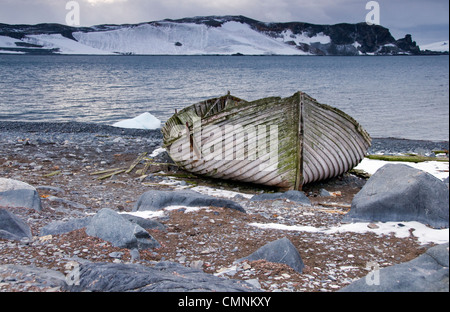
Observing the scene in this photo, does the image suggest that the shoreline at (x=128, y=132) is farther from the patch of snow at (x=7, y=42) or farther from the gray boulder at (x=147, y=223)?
the patch of snow at (x=7, y=42)

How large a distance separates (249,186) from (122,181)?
11.0 ft

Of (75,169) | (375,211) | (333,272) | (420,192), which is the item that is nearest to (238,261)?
(333,272)

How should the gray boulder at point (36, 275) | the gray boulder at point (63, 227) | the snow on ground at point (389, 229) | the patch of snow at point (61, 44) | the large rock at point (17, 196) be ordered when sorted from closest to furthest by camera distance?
1. the gray boulder at point (36, 275)
2. the gray boulder at point (63, 227)
3. the snow on ground at point (389, 229)
4. the large rock at point (17, 196)
5. the patch of snow at point (61, 44)

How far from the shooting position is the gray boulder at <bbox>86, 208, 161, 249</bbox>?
4.90 metres

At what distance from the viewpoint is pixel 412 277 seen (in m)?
3.27

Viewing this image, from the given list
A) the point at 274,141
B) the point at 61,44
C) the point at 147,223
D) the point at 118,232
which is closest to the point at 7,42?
the point at 61,44

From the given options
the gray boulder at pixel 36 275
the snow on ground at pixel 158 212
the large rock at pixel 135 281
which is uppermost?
the large rock at pixel 135 281

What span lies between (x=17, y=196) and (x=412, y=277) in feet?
19.8

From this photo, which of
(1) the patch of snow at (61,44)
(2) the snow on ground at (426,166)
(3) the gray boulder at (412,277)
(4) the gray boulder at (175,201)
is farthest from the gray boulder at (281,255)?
(1) the patch of snow at (61,44)

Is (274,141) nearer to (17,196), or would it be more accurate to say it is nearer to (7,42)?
(17,196)

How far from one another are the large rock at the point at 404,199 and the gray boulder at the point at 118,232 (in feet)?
11.1

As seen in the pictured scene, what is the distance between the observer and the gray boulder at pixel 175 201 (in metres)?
7.21

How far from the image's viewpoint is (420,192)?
19.9ft
